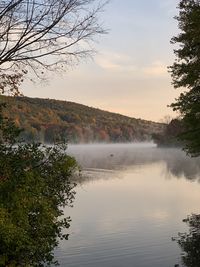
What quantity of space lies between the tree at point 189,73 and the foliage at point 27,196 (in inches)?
591

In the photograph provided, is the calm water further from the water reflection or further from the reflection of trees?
the water reflection

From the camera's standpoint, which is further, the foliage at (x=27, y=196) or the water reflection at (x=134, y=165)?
the water reflection at (x=134, y=165)

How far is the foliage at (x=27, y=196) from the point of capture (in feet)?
34.9

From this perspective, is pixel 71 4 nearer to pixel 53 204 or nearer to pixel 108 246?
pixel 53 204

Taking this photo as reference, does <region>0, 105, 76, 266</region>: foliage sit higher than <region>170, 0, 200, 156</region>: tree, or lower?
lower

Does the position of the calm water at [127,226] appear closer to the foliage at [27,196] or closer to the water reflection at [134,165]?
the foliage at [27,196]

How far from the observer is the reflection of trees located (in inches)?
691

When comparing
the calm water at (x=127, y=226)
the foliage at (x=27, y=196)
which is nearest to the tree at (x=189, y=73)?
the calm water at (x=127, y=226)

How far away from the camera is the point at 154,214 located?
2938 cm

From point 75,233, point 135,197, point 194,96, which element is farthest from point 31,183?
point 135,197

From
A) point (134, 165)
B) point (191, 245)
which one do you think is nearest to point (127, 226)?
point (191, 245)

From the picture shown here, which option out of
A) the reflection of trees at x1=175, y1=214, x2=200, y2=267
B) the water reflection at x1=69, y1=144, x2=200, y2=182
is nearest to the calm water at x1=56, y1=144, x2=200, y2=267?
the reflection of trees at x1=175, y1=214, x2=200, y2=267

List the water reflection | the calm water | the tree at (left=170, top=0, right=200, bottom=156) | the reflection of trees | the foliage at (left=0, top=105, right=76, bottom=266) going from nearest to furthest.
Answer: the foliage at (left=0, top=105, right=76, bottom=266), the reflection of trees, the calm water, the tree at (left=170, top=0, right=200, bottom=156), the water reflection

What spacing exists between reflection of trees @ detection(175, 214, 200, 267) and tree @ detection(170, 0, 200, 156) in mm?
5467
